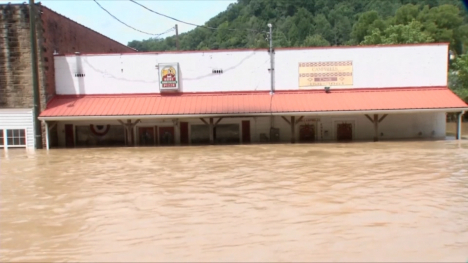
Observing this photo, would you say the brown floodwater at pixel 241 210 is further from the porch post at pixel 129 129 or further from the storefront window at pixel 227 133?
the storefront window at pixel 227 133

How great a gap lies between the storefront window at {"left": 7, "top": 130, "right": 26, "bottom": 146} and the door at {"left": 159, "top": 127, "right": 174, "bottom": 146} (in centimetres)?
796

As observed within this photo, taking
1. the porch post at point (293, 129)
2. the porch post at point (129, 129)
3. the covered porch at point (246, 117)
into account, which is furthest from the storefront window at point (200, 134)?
the porch post at point (293, 129)

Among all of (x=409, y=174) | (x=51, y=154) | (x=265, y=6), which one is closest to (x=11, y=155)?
(x=51, y=154)

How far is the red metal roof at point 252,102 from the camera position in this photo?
25.1 metres

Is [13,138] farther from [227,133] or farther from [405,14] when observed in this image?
[405,14]

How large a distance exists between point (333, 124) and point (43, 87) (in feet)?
56.9

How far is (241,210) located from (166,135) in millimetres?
18774

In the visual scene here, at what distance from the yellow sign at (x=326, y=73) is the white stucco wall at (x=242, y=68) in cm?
30

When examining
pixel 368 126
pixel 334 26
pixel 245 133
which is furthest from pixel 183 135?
pixel 334 26

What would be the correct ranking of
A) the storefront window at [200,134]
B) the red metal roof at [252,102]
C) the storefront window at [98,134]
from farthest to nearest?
1. the storefront window at [98,134]
2. the storefront window at [200,134]
3. the red metal roof at [252,102]

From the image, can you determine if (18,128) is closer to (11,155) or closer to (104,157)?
(11,155)

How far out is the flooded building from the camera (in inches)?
1056

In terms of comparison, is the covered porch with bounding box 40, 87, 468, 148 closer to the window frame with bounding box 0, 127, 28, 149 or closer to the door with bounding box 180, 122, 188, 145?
the door with bounding box 180, 122, 188, 145

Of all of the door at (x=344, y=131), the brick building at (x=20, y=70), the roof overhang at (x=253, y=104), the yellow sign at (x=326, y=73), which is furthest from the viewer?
the door at (x=344, y=131)
